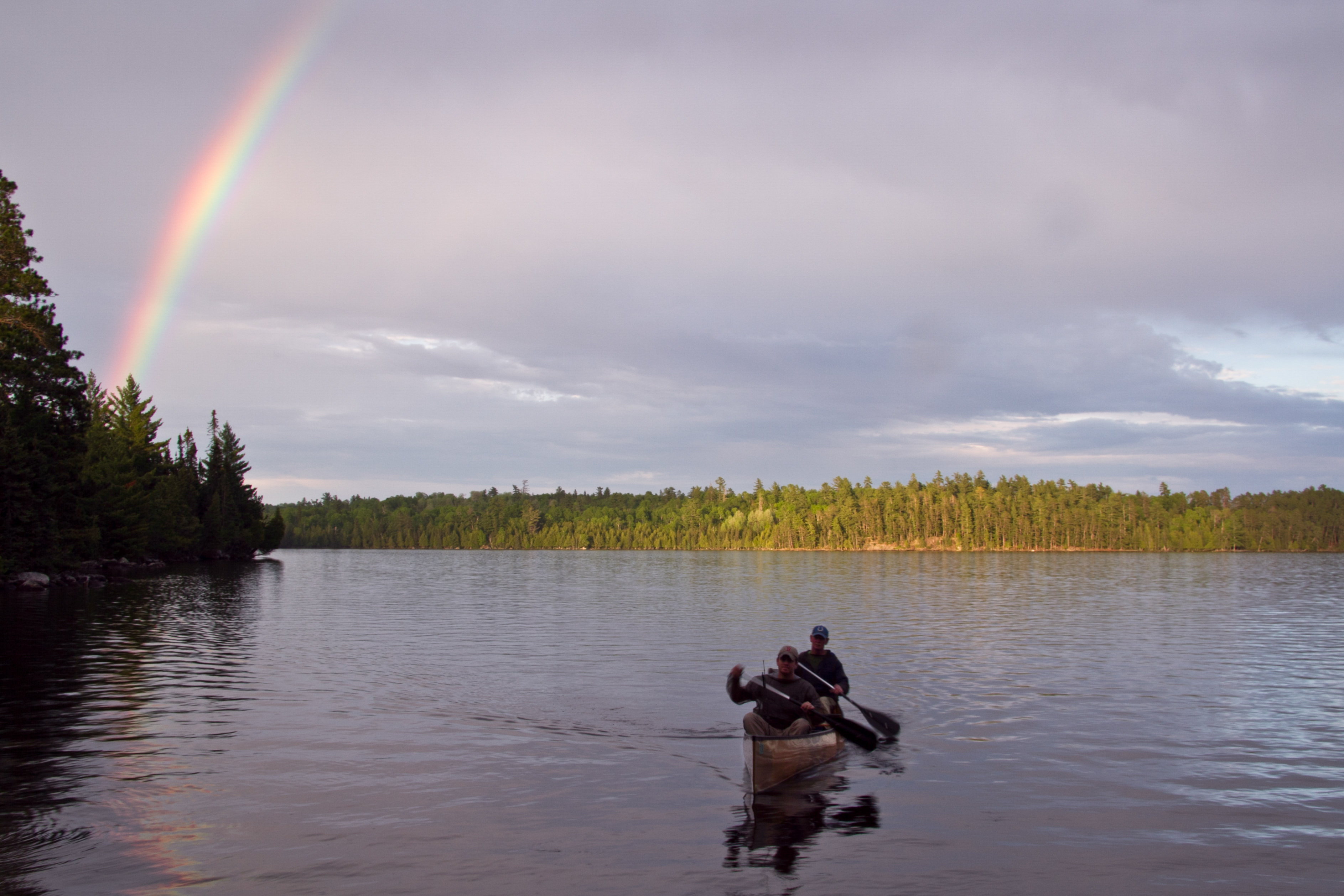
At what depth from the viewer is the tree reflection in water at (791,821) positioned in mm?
13664

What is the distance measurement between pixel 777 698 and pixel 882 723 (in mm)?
4764

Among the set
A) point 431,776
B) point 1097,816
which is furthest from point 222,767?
point 1097,816

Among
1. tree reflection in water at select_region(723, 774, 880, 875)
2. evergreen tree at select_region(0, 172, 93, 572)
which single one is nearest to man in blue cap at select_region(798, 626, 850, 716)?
tree reflection in water at select_region(723, 774, 880, 875)

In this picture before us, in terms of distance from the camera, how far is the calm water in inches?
511

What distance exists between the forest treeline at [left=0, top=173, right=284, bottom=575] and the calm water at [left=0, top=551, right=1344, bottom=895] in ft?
56.3

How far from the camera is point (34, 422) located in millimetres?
65125

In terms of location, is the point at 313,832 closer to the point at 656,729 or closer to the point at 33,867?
the point at 33,867

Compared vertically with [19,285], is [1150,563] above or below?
below

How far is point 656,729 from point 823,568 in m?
127

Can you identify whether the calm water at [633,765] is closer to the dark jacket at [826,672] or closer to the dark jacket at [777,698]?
the dark jacket at [777,698]

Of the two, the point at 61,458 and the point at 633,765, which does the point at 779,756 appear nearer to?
the point at 633,765

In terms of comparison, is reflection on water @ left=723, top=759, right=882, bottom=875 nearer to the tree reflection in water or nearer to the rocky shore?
the tree reflection in water

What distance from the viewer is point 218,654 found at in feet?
121

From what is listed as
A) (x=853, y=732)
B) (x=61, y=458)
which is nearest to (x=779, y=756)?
(x=853, y=732)
